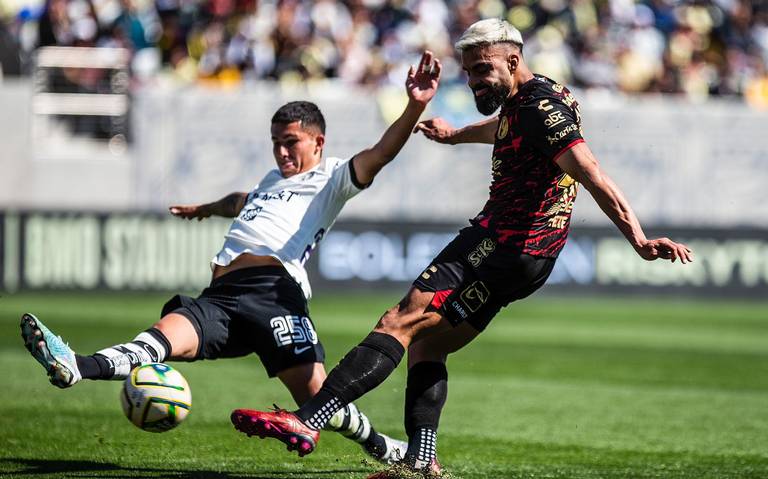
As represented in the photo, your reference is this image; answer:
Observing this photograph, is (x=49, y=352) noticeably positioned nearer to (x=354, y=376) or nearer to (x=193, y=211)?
(x=354, y=376)

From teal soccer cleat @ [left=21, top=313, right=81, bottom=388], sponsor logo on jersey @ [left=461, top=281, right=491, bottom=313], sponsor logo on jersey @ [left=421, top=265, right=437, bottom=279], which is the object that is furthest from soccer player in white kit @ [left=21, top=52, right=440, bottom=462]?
sponsor logo on jersey @ [left=461, top=281, right=491, bottom=313]

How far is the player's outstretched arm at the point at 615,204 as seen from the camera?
588cm

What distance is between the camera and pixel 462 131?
730cm

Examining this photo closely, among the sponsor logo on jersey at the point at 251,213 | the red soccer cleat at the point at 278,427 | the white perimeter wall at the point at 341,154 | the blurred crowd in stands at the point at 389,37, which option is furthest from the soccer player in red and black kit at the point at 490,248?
the blurred crowd in stands at the point at 389,37

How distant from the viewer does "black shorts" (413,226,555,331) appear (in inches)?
251

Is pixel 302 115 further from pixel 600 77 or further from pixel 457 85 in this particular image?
pixel 600 77

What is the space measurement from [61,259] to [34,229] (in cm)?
60

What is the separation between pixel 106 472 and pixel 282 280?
1418 millimetres

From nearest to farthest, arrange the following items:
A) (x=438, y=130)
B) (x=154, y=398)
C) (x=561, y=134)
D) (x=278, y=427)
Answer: (x=278, y=427), (x=561, y=134), (x=154, y=398), (x=438, y=130)

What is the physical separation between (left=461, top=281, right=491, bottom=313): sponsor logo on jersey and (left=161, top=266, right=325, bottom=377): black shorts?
3.34ft

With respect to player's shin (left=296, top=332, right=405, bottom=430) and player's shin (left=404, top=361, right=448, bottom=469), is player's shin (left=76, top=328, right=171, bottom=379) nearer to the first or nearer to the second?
player's shin (left=296, top=332, right=405, bottom=430)

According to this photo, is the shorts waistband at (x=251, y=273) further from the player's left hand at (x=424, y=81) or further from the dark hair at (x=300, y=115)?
the player's left hand at (x=424, y=81)

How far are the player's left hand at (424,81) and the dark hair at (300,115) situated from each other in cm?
86

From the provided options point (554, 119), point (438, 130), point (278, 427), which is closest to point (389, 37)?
point (438, 130)
